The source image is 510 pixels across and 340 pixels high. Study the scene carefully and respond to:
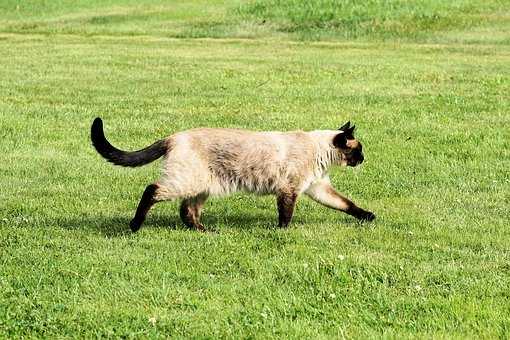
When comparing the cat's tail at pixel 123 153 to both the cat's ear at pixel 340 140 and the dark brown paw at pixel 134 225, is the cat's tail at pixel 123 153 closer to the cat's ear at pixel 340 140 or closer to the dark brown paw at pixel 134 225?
the dark brown paw at pixel 134 225

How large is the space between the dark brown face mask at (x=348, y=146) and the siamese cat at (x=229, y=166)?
0.28ft

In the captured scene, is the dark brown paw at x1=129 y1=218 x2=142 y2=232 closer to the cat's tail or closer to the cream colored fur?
the cream colored fur

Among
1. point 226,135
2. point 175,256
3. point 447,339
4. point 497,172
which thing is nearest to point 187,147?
point 226,135

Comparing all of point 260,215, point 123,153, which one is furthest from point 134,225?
point 260,215

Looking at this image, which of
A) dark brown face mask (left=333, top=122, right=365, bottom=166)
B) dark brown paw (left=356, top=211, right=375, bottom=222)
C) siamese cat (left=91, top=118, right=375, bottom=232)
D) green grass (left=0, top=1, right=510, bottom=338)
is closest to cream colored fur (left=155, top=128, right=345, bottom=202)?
siamese cat (left=91, top=118, right=375, bottom=232)

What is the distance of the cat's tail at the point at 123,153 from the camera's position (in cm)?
819

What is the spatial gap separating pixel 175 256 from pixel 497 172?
15.5 ft

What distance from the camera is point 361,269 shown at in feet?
22.7

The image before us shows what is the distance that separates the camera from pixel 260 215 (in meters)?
9.09

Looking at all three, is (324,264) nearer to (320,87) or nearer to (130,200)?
(130,200)

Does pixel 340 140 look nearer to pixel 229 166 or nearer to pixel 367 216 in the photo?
pixel 367 216

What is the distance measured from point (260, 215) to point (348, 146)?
1.08 m

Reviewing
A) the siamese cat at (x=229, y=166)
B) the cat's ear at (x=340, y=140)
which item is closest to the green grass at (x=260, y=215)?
the siamese cat at (x=229, y=166)

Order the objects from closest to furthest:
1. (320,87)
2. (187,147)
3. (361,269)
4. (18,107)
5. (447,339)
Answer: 1. (447,339)
2. (361,269)
3. (187,147)
4. (18,107)
5. (320,87)
